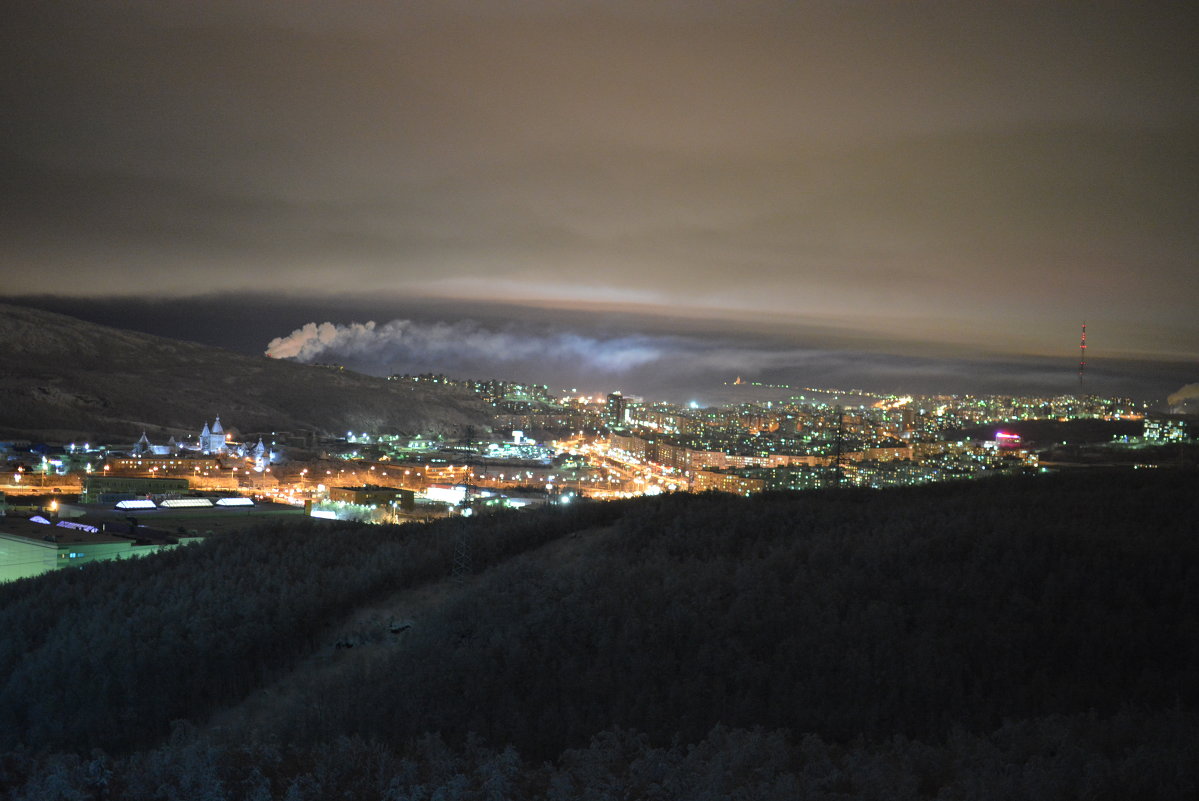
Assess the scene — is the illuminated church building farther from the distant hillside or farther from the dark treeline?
the dark treeline

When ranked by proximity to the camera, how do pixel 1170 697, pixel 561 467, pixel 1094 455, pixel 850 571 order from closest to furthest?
pixel 1170 697 → pixel 850 571 → pixel 1094 455 → pixel 561 467

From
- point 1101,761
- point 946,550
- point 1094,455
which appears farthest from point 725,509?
point 1094,455

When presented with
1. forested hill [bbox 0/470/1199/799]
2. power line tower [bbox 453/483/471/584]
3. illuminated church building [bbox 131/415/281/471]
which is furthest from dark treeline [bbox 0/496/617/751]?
illuminated church building [bbox 131/415/281/471]

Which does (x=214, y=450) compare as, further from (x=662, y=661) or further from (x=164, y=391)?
(x=662, y=661)

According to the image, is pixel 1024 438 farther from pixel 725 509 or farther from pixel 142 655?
pixel 142 655

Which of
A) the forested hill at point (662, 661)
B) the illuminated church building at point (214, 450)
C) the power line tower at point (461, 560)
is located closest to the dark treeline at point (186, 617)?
the forested hill at point (662, 661)

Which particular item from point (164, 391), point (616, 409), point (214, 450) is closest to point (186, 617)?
point (214, 450)
